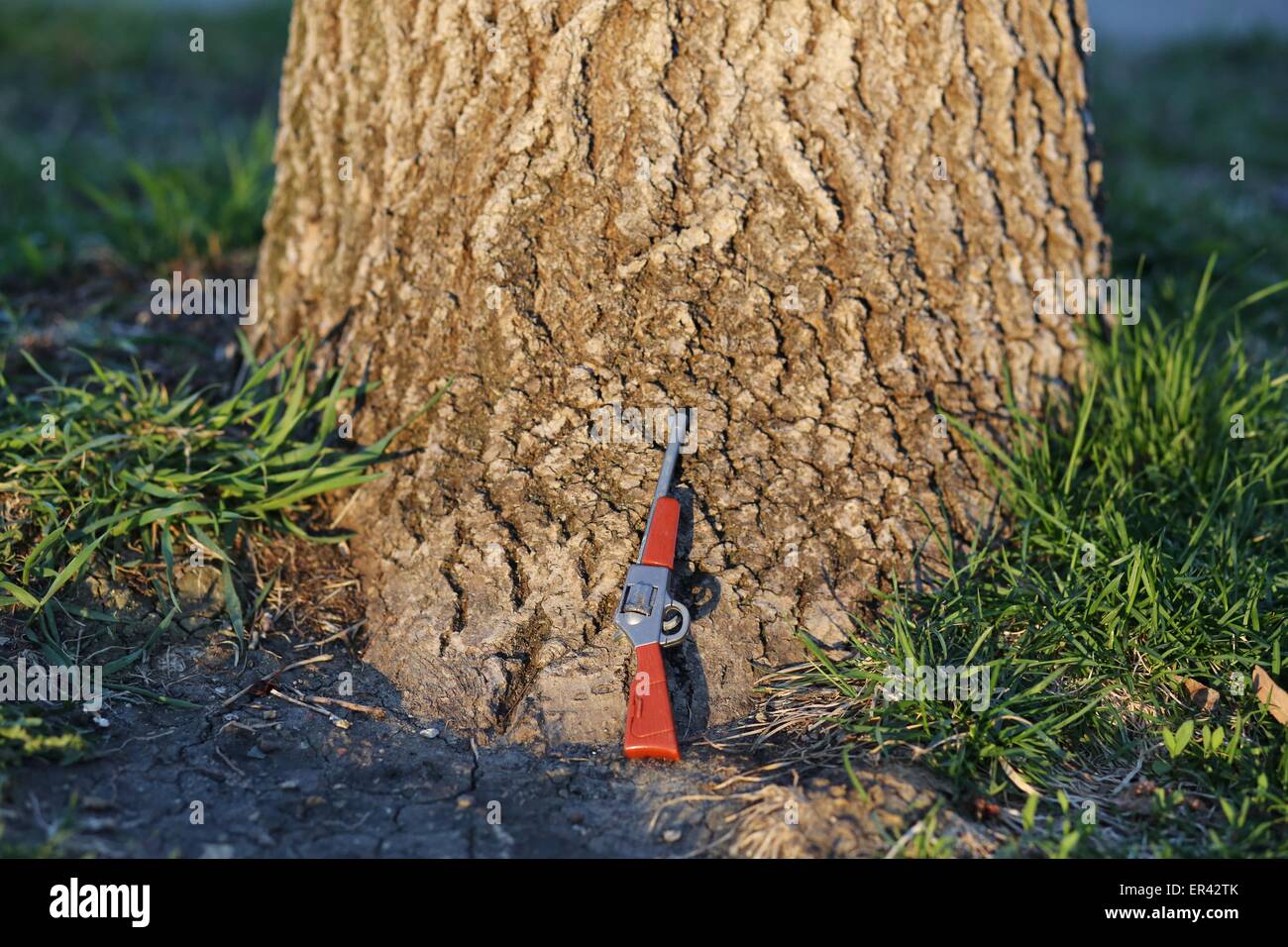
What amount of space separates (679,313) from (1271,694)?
155 cm

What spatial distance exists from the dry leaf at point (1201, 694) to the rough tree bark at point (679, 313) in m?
0.64

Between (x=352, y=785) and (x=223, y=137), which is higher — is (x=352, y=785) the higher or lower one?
the lower one

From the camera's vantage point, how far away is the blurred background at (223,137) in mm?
4160

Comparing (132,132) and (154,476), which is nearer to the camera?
(154,476)

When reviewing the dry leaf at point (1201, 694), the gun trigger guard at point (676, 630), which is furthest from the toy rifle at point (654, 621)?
the dry leaf at point (1201, 694)

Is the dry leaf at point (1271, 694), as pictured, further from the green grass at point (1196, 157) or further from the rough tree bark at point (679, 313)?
the green grass at point (1196, 157)

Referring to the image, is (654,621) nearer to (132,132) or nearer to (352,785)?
(352,785)

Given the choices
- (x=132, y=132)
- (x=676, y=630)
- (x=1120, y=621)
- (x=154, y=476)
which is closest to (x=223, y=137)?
(x=132, y=132)

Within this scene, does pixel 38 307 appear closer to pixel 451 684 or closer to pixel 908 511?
pixel 451 684

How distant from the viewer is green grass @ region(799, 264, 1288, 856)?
2.39 meters

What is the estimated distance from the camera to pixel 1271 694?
253 cm

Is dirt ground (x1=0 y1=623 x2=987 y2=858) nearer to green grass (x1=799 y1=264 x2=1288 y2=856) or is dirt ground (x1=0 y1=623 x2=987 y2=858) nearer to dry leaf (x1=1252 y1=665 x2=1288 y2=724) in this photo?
green grass (x1=799 y1=264 x2=1288 y2=856)

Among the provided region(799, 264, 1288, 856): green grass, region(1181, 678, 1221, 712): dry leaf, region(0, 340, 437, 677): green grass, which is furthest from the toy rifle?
region(1181, 678, 1221, 712): dry leaf

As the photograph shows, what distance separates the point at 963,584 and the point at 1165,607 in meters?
0.44
